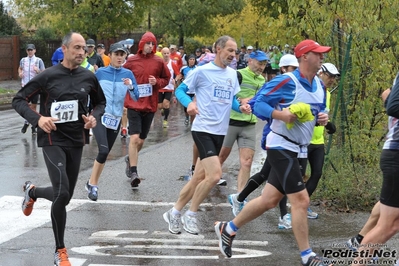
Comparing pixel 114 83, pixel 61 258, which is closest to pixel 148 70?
pixel 114 83

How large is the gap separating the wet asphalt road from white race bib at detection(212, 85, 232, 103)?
4.53ft

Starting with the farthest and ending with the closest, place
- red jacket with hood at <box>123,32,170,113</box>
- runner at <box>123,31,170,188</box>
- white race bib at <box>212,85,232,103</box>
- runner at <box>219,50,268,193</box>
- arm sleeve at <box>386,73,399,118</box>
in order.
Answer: red jacket with hood at <box>123,32,170,113</box> → runner at <box>123,31,170,188</box> → runner at <box>219,50,268,193</box> → white race bib at <box>212,85,232,103</box> → arm sleeve at <box>386,73,399,118</box>

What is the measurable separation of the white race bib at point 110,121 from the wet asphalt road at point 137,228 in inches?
34.9

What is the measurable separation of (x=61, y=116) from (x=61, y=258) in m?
1.28

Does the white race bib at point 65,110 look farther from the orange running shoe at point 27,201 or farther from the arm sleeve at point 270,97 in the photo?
the arm sleeve at point 270,97

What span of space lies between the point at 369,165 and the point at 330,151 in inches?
20.5

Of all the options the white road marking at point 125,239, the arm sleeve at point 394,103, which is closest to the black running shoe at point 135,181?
the white road marking at point 125,239

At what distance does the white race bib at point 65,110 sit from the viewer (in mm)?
6805

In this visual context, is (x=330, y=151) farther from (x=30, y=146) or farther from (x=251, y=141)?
(x=30, y=146)

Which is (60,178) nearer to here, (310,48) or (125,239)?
(125,239)

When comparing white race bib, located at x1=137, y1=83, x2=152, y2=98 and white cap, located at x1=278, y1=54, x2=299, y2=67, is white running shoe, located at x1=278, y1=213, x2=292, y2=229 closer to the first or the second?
white cap, located at x1=278, y1=54, x2=299, y2=67

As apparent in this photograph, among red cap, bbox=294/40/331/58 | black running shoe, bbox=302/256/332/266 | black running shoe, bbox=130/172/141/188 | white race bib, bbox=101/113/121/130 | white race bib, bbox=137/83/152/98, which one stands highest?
red cap, bbox=294/40/331/58

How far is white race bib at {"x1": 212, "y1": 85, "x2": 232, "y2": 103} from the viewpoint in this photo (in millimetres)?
8011

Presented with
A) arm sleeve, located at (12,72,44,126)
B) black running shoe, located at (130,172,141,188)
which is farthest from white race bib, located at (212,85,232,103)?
black running shoe, located at (130,172,141,188)
